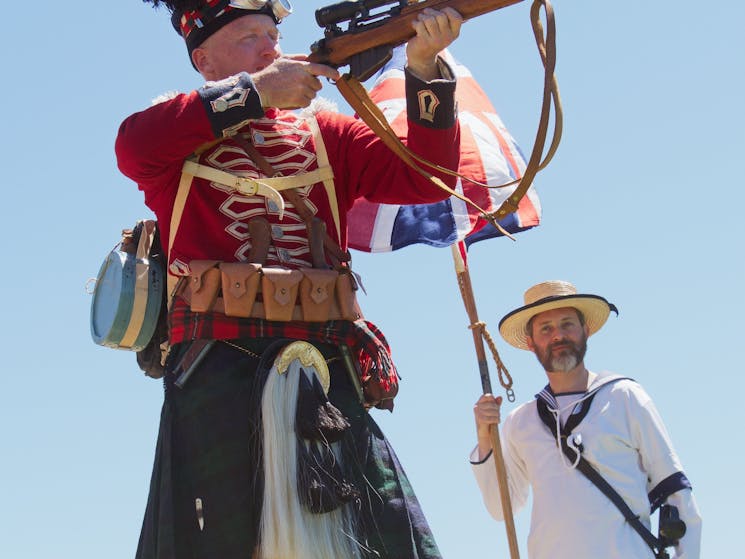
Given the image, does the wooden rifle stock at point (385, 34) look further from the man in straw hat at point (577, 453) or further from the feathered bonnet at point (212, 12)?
the man in straw hat at point (577, 453)

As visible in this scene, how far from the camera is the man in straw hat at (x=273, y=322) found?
419cm

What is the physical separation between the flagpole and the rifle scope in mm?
2307

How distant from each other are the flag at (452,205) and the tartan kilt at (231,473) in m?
2.00

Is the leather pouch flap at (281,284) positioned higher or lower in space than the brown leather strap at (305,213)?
lower

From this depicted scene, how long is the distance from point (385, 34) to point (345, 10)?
199 millimetres

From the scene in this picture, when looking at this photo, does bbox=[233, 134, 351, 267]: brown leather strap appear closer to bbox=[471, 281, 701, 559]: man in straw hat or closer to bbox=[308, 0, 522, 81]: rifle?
bbox=[308, 0, 522, 81]: rifle

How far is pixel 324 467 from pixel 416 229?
8.10 feet

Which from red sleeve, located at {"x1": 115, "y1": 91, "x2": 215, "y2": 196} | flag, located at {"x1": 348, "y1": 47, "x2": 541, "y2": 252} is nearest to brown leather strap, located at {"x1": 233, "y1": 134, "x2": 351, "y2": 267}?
red sleeve, located at {"x1": 115, "y1": 91, "x2": 215, "y2": 196}

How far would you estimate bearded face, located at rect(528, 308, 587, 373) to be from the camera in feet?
21.4

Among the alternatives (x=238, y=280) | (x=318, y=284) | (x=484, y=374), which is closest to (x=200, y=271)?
(x=238, y=280)

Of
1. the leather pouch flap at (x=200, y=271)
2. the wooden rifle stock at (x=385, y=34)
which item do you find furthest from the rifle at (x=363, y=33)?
the leather pouch flap at (x=200, y=271)

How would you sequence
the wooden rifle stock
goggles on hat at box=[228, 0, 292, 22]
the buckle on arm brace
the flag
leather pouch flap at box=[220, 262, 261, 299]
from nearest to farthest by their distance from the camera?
the wooden rifle stock < leather pouch flap at box=[220, 262, 261, 299] < goggles on hat at box=[228, 0, 292, 22] < the buckle on arm brace < the flag

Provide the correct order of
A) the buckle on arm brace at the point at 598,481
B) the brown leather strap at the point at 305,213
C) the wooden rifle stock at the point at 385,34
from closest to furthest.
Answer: the wooden rifle stock at the point at 385,34 < the brown leather strap at the point at 305,213 < the buckle on arm brace at the point at 598,481

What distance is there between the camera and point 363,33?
14.4 feet
